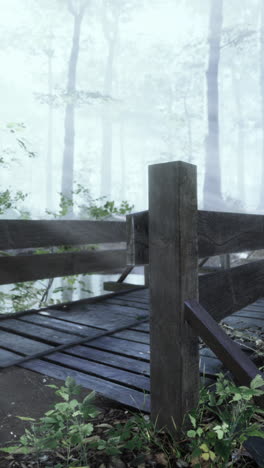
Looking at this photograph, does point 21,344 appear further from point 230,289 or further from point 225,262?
point 225,262

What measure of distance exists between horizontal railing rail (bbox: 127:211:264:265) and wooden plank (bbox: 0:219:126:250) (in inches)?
73.6

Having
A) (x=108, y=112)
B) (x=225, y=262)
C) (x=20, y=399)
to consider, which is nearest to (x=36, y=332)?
(x=20, y=399)

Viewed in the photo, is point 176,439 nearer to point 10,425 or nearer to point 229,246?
point 10,425

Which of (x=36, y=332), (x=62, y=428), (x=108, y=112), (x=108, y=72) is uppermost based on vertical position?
(x=108, y=72)

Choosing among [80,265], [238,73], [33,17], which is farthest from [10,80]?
[80,265]

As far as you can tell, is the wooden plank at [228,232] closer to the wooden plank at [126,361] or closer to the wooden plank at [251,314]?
the wooden plank at [126,361]

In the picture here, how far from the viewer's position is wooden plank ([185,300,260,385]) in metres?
1.67

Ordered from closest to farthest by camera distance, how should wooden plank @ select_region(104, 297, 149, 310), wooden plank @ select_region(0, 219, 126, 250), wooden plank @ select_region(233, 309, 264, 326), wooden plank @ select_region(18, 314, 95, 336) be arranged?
wooden plank @ select_region(0, 219, 126, 250) → wooden plank @ select_region(18, 314, 95, 336) → wooden plank @ select_region(233, 309, 264, 326) → wooden plank @ select_region(104, 297, 149, 310)

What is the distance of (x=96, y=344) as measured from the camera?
3312 millimetres

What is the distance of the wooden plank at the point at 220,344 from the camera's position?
5.47 feet

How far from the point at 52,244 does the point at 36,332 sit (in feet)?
2.81

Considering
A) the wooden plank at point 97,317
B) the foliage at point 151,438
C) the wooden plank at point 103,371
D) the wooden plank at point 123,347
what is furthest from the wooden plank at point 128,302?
the foliage at point 151,438

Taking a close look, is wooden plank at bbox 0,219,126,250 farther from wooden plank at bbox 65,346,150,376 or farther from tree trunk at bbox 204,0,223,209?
tree trunk at bbox 204,0,223,209

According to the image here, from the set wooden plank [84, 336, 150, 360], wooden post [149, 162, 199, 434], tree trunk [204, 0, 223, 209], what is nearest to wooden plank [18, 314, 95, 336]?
wooden plank [84, 336, 150, 360]
